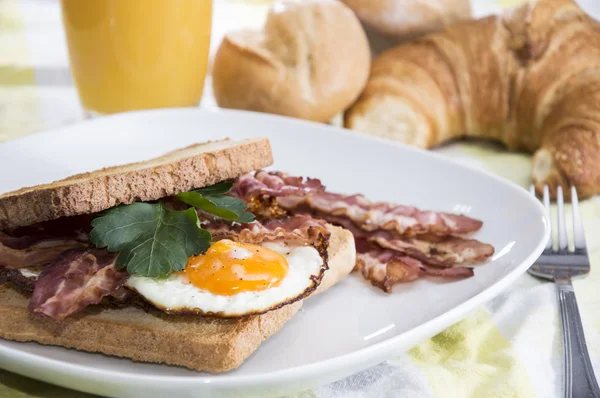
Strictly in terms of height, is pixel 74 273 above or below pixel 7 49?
above

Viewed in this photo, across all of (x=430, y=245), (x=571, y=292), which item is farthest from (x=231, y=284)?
(x=571, y=292)

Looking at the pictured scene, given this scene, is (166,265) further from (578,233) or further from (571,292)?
(578,233)

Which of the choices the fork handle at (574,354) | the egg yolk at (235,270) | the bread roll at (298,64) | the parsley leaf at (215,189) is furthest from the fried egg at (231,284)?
the bread roll at (298,64)

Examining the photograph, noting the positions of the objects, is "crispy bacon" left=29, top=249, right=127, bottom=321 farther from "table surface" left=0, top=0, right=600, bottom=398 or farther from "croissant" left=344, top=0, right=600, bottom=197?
"croissant" left=344, top=0, right=600, bottom=197

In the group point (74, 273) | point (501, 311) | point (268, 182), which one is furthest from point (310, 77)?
point (74, 273)

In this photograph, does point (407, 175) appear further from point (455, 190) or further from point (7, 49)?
point (7, 49)

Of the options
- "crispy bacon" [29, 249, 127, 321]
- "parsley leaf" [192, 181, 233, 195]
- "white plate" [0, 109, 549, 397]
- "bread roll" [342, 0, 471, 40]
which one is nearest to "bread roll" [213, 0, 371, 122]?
"bread roll" [342, 0, 471, 40]

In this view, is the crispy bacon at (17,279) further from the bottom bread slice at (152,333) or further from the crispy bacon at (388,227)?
the crispy bacon at (388,227)
